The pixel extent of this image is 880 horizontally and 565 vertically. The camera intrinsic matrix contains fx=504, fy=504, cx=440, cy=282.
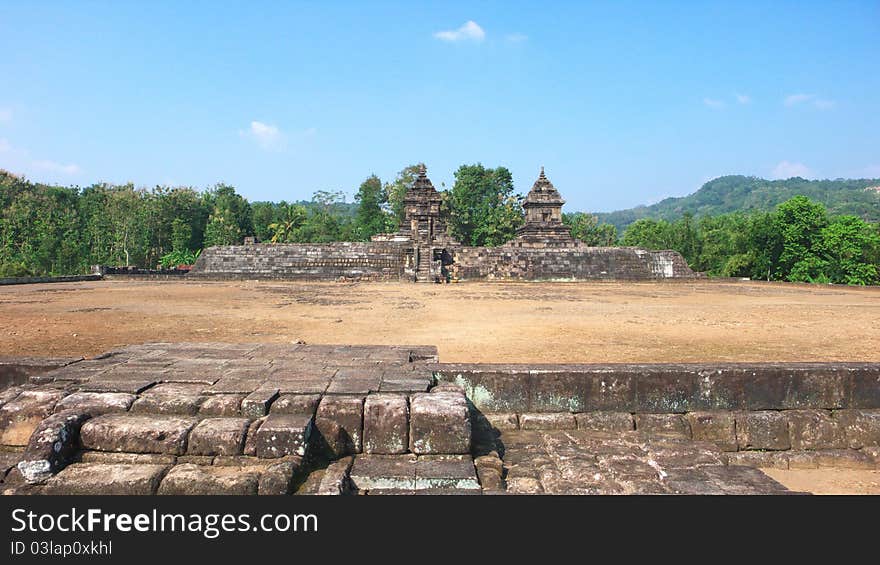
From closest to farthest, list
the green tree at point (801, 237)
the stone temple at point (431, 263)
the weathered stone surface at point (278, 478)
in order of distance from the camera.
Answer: the weathered stone surface at point (278, 478)
the stone temple at point (431, 263)
the green tree at point (801, 237)

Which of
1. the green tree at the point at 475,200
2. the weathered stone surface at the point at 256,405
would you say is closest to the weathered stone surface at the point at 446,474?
the weathered stone surface at the point at 256,405

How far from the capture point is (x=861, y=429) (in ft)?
12.0

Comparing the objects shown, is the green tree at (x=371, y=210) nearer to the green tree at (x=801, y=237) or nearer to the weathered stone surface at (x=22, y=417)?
the green tree at (x=801, y=237)

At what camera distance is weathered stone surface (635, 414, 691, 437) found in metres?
3.63

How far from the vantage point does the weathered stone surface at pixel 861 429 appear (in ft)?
12.0

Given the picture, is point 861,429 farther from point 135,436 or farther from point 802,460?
point 135,436

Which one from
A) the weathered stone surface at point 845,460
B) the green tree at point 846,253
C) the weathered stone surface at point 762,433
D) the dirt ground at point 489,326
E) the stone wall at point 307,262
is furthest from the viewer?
the green tree at point 846,253

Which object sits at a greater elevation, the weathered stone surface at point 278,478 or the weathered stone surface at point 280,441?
the weathered stone surface at point 280,441

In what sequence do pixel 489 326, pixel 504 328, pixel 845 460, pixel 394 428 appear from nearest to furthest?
pixel 394 428, pixel 845 460, pixel 504 328, pixel 489 326

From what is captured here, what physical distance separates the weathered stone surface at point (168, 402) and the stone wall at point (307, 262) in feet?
59.3

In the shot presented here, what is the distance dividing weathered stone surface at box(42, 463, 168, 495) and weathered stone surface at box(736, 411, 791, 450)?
3.74 metres

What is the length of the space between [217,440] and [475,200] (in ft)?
144

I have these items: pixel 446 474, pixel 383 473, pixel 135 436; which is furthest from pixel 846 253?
pixel 135 436

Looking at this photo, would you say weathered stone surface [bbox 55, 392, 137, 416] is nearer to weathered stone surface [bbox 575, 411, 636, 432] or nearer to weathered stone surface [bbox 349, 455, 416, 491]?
weathered stone surface [bbox 349, 455, 416, 491]
